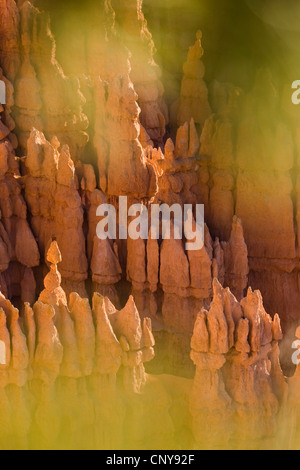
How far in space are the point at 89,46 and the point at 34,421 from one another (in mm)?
6526

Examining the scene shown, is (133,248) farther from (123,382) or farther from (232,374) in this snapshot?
(232,374)

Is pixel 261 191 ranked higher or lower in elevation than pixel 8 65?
lower

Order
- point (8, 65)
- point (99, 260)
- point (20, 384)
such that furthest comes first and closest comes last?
point (8, 65), point (99, 260), point (20, 384)

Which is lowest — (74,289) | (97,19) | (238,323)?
(238,323)

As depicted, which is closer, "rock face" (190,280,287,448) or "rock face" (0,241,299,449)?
"rock face" (0,241,299,449)

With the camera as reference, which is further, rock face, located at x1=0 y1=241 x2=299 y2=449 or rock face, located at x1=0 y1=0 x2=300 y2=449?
rock face, located at x1=0 y1=0 x2=300 y2=449

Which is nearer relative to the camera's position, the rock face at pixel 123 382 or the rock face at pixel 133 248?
the rock face at pixel 123 382

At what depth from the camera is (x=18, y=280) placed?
14.9 m

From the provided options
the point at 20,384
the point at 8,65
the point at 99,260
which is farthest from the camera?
the point at 8,65

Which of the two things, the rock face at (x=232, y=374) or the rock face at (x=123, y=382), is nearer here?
the rock face at (x=123, y=382)

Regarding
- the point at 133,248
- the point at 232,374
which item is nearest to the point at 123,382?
the point at 232,374

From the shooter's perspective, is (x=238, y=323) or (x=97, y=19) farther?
(x=97, y=19)

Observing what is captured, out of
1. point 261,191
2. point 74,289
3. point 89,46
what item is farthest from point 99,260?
point 89,46

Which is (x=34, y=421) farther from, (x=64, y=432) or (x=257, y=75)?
(x=257, y=75)
